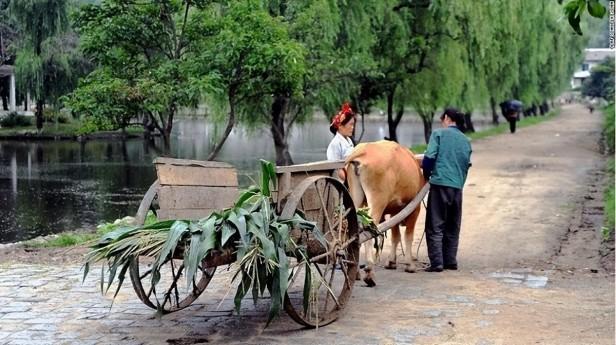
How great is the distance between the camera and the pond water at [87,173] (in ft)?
55.8

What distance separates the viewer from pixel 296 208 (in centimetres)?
602

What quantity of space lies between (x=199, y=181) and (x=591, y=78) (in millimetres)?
72980

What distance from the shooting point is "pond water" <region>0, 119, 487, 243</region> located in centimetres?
1700

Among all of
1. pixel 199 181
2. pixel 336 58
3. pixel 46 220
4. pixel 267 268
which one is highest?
pixel 336 58

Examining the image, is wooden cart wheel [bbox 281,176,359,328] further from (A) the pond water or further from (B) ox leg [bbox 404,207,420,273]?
(B) ox leg [bbox 404,207,420,273]

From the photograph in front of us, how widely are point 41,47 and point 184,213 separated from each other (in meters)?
31.4

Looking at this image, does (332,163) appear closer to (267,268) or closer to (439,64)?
(267,268)

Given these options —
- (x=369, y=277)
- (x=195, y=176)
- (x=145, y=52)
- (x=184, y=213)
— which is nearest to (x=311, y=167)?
(x=195, y=176)

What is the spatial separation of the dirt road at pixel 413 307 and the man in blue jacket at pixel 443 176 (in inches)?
15.2

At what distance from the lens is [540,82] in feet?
128

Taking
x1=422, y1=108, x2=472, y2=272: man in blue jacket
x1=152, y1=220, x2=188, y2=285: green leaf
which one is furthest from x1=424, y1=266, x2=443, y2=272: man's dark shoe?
x1=152, y1=220, x2=188, y2=285: green leaf

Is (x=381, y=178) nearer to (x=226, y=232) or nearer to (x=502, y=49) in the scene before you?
(x=226, y=232)

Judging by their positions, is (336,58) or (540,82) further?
(540,82)

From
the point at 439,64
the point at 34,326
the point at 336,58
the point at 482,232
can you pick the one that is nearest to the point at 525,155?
the point at 439,64
